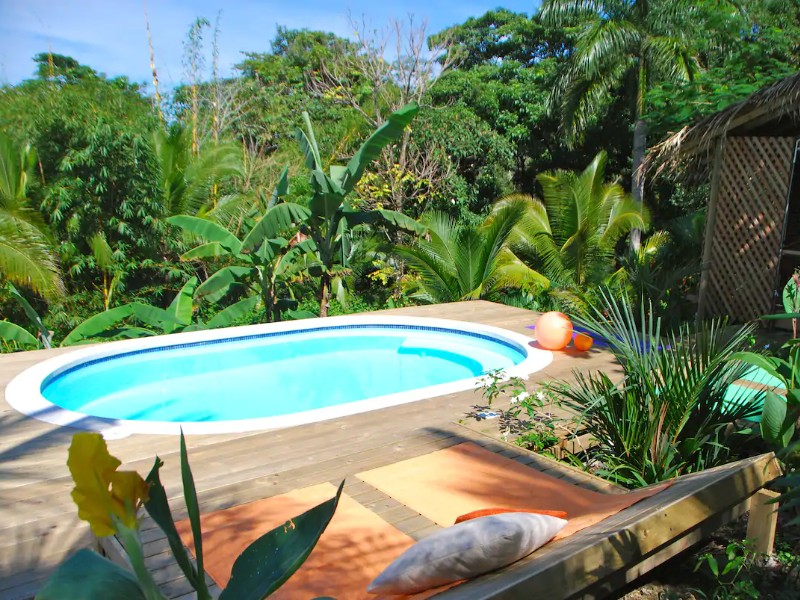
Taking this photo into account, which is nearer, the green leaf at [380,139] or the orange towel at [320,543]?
the orange towel at [320,543]

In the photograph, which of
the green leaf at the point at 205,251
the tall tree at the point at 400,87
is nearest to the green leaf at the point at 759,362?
the green leaf at the point at 205,251

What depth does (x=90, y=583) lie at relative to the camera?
2.66 ft

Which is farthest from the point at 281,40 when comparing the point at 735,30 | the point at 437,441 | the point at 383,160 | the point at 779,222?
the point at 437,441

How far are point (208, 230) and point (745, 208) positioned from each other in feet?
22.2

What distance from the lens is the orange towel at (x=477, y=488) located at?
2.92 meters

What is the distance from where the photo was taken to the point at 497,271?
33.4 ft

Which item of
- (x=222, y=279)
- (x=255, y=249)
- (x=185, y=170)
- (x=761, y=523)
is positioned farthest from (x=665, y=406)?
(x=185, y=170)

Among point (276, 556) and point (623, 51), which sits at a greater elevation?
point (623, 51)

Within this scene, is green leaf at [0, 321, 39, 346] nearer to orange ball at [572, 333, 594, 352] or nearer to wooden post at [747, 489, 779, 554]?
orange ball at [572, 333, 594, 352]

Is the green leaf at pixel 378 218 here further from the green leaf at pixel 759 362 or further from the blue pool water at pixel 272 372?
the green leaf at pixel 759 362

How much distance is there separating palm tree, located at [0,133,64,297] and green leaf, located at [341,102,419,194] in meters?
4.16

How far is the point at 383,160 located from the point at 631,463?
10202 mm

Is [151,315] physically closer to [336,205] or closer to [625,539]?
[336,205]

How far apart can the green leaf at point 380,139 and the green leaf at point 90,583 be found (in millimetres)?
7922
